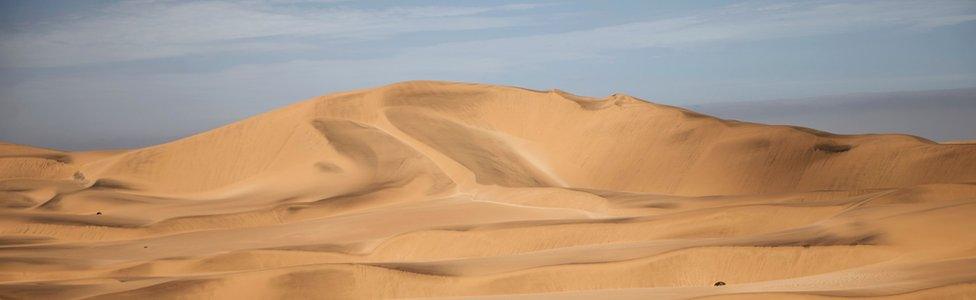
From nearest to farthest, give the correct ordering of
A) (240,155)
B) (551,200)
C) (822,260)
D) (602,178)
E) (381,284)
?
(822,260), (381,284), (551,200), (602,178), (240,155)

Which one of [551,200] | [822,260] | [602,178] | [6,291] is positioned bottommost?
[6,291]

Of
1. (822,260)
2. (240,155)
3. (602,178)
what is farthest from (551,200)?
(822,260)

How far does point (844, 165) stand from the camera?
5459 cm

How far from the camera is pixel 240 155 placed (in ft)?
207

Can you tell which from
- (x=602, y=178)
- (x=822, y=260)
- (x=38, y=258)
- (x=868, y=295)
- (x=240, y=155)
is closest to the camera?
(x=868, y=295)

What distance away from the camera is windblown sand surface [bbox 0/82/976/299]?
91.7ft

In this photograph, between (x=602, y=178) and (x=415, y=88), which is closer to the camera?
(x=602, y=178)

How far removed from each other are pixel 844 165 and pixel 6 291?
36.8 m

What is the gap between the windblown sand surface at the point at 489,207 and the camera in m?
27.9

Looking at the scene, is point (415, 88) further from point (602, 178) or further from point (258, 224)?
point (258, 224)

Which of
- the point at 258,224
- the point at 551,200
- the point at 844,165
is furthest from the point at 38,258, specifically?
the point at 844,165

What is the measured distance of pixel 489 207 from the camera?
1982 inches

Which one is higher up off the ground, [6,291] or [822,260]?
[822,260]

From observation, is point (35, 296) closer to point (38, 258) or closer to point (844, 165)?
point (38, 258)
